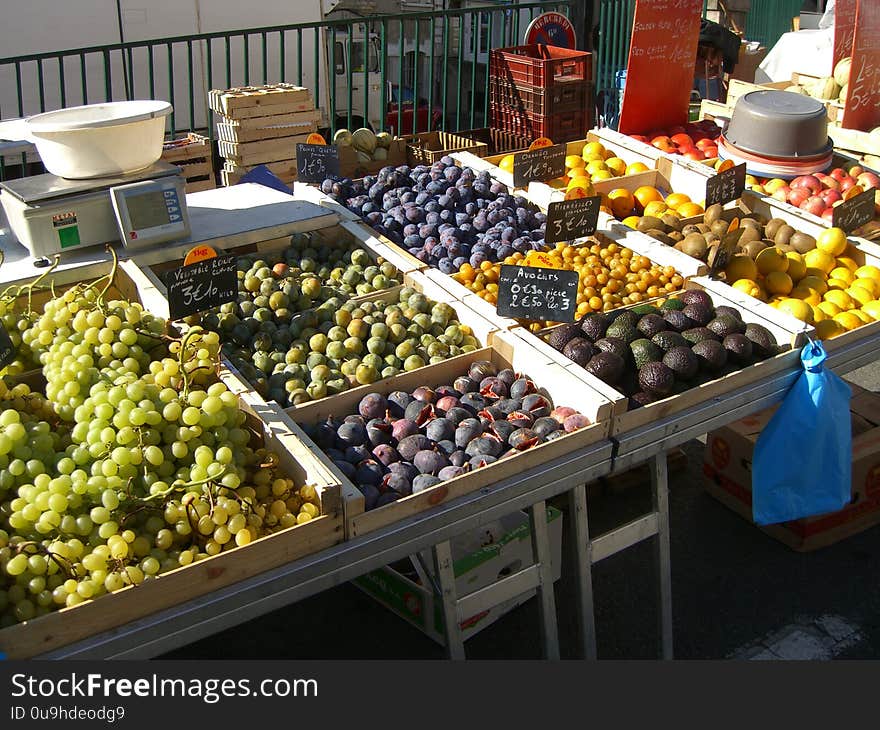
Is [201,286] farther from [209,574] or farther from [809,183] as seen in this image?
[809,183]

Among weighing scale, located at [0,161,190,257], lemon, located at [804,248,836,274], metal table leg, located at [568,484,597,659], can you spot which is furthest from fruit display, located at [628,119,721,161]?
weighing scale, located at [0,161,190,257]

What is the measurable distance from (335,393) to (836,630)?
220 centimetres

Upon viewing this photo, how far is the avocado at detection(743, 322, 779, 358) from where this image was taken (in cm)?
292

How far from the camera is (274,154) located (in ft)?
18.1

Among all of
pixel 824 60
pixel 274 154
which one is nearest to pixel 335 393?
pixel 274 154

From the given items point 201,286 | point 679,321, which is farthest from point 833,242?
point 201,286

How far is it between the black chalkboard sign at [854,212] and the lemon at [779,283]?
0.51m

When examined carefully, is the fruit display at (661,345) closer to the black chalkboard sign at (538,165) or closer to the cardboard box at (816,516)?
the cardboard box at (816,516)

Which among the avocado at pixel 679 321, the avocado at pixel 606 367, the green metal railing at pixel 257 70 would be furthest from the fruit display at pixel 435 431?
the green metal railing at pixel 257 70

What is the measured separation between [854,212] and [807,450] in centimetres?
163

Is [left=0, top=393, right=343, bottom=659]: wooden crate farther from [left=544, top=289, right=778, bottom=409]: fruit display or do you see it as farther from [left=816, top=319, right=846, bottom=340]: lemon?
[left=816, top=319, right=846, bottom=340]: lemon

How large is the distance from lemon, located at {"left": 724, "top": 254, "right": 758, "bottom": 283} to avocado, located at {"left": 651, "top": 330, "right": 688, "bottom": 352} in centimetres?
88

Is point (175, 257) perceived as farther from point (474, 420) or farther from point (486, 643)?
point (486, 643)

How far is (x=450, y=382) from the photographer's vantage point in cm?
286
